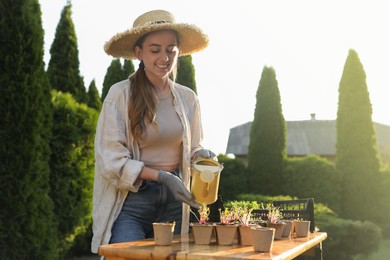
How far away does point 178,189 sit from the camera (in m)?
2.01

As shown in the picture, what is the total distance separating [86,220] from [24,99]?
2.57 meters

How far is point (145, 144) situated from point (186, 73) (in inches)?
369

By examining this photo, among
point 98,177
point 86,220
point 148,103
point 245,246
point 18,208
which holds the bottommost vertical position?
point 86,220

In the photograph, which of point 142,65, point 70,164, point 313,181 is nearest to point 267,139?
point 313,181

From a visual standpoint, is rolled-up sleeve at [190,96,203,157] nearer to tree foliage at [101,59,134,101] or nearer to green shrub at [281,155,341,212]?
tree foliage at [101,59,134,101]

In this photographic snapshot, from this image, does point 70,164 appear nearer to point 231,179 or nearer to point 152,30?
point 152,30

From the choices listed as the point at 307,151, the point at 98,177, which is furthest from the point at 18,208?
the point at 307,151

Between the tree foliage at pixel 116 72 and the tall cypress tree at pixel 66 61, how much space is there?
1.47 meters

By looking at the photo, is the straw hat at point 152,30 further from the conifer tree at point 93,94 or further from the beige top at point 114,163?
the conifer tree at point 93,94

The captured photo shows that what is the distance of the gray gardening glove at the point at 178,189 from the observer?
2004 mm

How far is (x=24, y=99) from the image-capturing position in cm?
600

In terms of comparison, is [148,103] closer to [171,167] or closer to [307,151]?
[171,167]

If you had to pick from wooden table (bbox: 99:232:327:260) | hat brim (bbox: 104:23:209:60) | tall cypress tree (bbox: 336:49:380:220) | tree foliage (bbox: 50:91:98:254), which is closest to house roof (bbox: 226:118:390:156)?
tall cypress tree (bbox: 336:49:380:220)

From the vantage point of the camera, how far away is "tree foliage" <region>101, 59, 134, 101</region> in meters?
12.8
